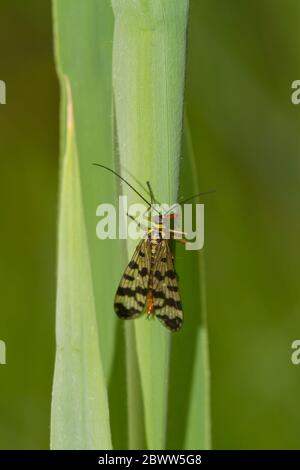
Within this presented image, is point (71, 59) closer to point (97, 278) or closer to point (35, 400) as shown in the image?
point (97, 278)

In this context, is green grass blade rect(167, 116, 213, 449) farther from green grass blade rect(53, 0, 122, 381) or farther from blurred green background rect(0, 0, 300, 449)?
blurred green background rect(0, 0, 300, 449)

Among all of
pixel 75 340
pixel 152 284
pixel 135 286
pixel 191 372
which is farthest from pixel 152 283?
pixel 75 340

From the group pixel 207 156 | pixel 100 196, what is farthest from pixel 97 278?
pixel 207 156

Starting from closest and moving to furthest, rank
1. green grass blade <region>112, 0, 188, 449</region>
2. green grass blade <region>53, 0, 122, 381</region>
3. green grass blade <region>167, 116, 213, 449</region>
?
green grass blade <region>112, 0, 188, 449</region> → green grass blade <region>53, 0, 122, 381</region> → green grass blade <region>167, 116, 213, 449</region>

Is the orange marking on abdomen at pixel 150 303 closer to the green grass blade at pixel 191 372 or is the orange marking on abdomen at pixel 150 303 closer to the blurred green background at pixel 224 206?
the green grass blade at pixel 191 372

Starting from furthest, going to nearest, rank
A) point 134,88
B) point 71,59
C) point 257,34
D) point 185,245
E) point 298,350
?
1. point 257,34
2. point 298,350
3. point 185,245
4. point 71,59
5. point 134,88

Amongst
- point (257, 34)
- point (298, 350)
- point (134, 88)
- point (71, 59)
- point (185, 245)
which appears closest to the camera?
point (134, 88)

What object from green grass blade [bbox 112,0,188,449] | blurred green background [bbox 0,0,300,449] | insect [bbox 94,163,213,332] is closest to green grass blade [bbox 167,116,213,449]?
insect [bbox 94,163,213,332]
